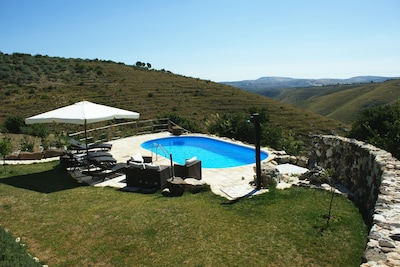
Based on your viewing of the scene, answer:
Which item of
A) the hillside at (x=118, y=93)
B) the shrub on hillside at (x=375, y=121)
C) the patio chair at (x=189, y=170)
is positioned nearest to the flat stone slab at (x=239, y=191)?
the patio chair at (x=189, y=170)

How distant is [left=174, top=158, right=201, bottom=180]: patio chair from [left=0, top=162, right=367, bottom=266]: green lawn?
101cm

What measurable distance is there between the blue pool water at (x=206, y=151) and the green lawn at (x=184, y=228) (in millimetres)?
4679

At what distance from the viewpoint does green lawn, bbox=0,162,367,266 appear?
168 inches

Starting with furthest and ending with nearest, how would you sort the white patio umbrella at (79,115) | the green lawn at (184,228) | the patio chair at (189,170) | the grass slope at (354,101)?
the grass slope at (354,101)
the white patio umbrella at (79,115)
the patio chair at (189,170)
the green lawn at (184,228)

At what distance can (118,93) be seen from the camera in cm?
3662

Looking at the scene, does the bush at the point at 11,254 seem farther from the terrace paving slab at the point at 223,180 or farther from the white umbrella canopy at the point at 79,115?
the white umbrella canopy at the point at 79,115

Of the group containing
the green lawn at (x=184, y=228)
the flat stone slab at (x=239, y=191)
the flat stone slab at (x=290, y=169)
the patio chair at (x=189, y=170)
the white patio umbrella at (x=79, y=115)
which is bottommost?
the flat stone slab at (x=290, y=169)

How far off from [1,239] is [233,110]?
1361 inches

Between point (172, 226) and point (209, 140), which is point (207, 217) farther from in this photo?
point (209, 140)

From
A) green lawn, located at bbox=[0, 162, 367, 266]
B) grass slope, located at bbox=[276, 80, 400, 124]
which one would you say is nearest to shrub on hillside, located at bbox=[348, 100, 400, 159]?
green lawn, located at bbox=[0, 162, 367, 266]

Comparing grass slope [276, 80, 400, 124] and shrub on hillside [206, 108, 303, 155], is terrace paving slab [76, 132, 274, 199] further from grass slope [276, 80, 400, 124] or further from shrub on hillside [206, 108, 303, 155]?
grass slope [276, 80, 400, 124]

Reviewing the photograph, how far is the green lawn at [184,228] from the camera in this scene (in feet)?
14.0

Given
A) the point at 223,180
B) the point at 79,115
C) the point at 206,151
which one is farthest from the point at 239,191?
the point at 206,151

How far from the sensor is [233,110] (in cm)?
3712
